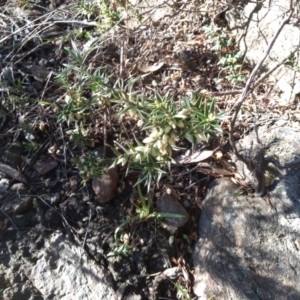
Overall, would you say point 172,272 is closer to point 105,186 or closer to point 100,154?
Result: point 105,186

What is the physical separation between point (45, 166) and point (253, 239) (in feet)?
3.92

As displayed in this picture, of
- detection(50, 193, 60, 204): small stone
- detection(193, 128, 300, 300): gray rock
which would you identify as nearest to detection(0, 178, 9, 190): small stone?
detection(50, 193, 60, 204): small stone

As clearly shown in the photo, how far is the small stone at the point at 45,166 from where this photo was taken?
2.73m

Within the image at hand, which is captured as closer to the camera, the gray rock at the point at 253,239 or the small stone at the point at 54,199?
the gray rock at the point at 253,239

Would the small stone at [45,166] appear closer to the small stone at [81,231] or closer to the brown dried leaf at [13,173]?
the brown dried leaf at [13,173]

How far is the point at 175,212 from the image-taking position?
2.50 metres

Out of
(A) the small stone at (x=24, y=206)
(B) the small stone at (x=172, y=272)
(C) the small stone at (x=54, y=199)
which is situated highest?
(C) the small stone at (x=54, y=199)

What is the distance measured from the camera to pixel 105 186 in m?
2.57

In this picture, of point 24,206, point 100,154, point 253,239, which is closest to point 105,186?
point 100,154

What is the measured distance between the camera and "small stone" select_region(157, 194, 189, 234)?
2.48m

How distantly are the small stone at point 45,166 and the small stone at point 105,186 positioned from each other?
0.30 metres

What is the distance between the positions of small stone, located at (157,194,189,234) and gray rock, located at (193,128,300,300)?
103mm

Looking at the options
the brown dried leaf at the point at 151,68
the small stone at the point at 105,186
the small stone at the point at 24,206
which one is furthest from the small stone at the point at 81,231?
the brown dried leaf at the point at 151,68

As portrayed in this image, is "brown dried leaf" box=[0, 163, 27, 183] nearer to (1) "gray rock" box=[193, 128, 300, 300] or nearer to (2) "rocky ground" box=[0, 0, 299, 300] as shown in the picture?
(2) "rocky ground" box=[0, 0, 299, 300]
